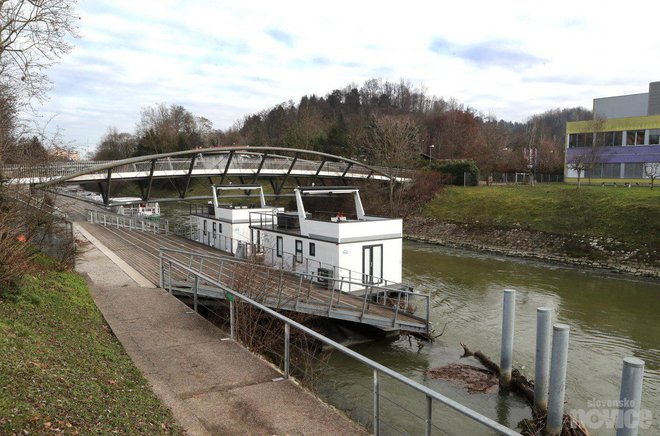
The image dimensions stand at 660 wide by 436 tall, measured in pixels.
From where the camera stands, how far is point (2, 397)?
16.4 feet

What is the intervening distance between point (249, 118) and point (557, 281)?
110 metres

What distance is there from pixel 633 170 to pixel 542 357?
4797cm

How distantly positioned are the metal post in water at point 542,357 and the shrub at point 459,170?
1831 inches

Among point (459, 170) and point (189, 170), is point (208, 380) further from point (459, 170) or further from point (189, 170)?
point (459, 170)

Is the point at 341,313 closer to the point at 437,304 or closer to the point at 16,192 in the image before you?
the point at 437,304

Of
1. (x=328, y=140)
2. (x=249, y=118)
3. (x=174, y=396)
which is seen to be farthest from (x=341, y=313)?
(x=249, y=118)

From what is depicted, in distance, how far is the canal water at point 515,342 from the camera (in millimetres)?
12094

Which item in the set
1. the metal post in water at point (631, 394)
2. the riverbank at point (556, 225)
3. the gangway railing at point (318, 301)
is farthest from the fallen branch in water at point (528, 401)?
the riverbank at point (556, 225)

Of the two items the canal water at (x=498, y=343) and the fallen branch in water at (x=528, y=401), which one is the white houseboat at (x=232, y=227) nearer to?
the canal water at (x=498, y=343)

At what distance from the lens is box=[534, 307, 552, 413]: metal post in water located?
448 inches

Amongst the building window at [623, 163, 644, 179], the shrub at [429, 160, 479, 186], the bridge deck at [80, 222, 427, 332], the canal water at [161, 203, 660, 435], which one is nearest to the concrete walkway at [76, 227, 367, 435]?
the canal water at [161, 203, 660, 435]

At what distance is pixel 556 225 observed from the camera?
120ft

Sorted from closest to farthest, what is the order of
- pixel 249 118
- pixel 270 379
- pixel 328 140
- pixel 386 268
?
1. pixel 270 379
2. pixel 386 268
3. pixel 328 140
4. pixel 249 118

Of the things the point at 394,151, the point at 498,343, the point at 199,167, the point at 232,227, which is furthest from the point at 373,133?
the point at 498,343
